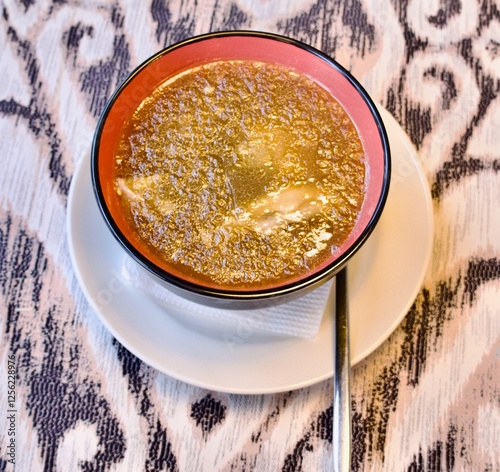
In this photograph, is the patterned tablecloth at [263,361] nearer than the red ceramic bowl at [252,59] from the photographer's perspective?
No

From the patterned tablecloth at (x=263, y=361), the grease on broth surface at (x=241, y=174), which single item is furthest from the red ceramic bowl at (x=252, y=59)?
the patterned tablecloth at (x=263, y=361)

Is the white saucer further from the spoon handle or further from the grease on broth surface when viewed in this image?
the grease on broth surface

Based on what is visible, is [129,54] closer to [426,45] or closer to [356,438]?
[426,45]

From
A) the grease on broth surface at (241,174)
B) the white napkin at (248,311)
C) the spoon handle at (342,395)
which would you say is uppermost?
the grease on broth surface at (241,174)

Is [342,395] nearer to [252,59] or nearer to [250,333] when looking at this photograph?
[250,333]

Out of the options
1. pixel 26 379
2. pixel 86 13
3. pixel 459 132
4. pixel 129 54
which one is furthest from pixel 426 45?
pixel 26 379

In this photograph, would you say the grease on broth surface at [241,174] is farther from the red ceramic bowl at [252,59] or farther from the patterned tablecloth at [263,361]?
the patterned tablecloth at [263,361]
